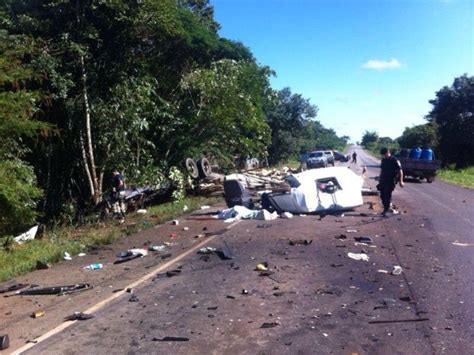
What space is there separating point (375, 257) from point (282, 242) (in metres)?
2.27

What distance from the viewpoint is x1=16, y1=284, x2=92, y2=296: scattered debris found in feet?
24.7

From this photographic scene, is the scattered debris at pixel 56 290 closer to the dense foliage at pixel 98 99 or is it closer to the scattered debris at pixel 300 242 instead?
the dense foliage at pixel 98 99

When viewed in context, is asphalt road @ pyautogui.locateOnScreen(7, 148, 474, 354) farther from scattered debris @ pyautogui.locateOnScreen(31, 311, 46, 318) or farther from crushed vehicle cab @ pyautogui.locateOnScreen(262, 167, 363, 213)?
crushed vehicle cab @ pyautogui.locateOnScreen(262, 167, 363, 213)

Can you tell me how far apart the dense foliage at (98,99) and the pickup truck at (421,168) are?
35.5ft

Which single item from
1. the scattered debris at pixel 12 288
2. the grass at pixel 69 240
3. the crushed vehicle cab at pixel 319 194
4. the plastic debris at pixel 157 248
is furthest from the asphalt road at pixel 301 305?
the crushed vehicle cab at pixel 319 194

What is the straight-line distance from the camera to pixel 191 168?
23.0 metres

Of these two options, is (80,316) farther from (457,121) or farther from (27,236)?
(457,121)

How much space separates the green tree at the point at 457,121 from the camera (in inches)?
2173

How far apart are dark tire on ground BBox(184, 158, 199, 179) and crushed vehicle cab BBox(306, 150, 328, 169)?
912 inches

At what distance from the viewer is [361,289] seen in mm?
6812

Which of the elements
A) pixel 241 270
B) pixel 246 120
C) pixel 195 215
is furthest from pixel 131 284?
pixel 246 120

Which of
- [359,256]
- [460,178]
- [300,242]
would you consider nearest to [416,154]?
[460,178]

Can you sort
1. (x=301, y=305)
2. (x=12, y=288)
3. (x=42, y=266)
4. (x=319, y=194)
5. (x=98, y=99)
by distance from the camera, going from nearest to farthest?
(x=301, y=305), (x=12, y=288), (x=42, y=266), (x=319, y=194), (x=98, y=99)

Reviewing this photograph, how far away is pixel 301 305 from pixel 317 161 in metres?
41.6
